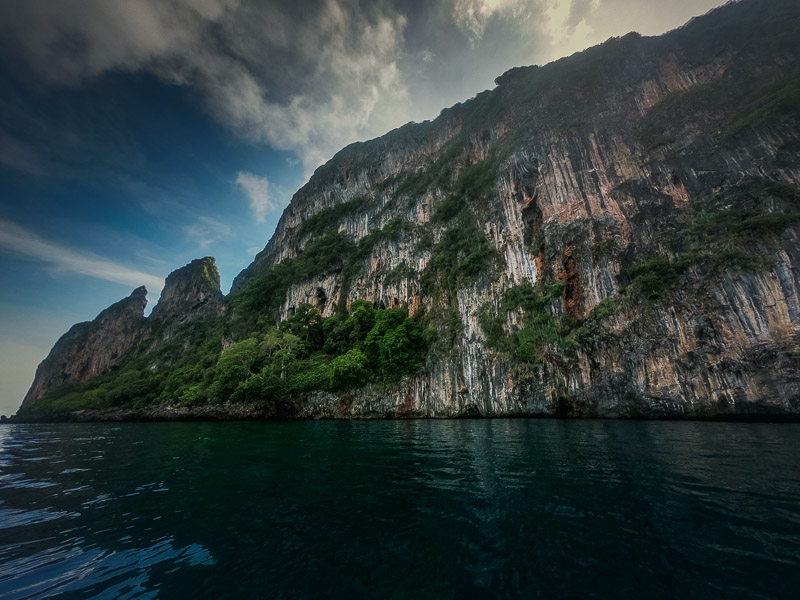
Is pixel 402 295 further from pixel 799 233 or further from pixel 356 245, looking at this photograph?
pixel 799 233

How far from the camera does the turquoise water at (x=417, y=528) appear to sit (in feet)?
12.2

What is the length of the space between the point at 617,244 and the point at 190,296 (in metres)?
102

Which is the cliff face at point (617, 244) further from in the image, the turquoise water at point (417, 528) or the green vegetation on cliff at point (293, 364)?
the turquoise water at point (417, 528)

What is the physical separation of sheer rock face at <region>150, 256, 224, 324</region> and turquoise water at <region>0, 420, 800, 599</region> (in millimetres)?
87050

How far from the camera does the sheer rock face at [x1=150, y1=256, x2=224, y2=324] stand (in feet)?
279

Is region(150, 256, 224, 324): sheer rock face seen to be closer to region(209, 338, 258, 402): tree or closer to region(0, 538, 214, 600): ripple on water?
region(209, 338, 258, 402): tree

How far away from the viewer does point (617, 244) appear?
3083 centimetres

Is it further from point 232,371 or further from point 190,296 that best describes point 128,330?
point 232,371

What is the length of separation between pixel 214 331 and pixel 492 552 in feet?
256

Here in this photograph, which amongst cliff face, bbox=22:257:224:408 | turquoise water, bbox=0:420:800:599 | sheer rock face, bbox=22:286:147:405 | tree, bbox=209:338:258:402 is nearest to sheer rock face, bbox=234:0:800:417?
tree, bbox=209:338:258:402

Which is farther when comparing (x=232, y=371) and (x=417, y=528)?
(x=232, y=371)

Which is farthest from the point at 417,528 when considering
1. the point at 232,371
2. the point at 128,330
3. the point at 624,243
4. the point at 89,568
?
the point at 128,330

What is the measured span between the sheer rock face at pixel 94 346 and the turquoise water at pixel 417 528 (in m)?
98.8

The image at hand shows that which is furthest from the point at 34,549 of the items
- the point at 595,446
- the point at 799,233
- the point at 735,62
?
the point at 735,62
